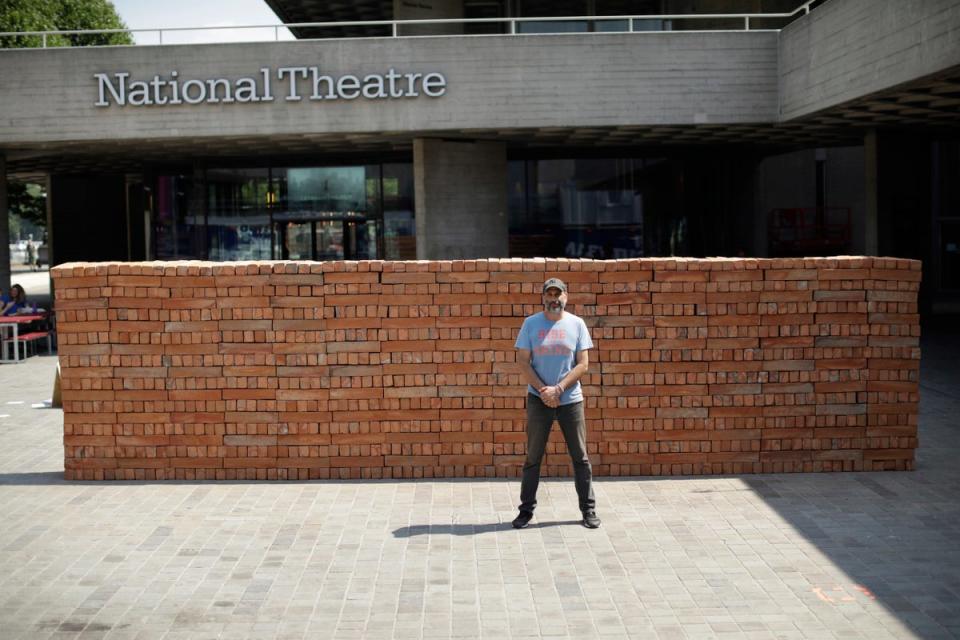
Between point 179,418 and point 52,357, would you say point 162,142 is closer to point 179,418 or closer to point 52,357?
point 52,357

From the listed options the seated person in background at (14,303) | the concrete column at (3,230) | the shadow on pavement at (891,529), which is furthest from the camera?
the concrete column at (3,230)

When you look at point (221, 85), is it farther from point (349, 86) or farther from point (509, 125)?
point (509, 125)

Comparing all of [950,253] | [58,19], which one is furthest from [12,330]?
[950,253]

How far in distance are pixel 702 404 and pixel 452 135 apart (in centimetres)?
1435

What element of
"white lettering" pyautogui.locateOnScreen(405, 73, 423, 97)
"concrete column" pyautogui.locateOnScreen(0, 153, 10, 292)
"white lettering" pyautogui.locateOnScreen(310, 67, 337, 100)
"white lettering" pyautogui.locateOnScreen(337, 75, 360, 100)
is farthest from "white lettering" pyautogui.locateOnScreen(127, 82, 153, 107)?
"white lettering" pyautogui.locateOnScreen(405, 73, 423, 97)

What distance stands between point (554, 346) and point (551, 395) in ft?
1.28

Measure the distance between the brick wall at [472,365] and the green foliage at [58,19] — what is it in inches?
1221

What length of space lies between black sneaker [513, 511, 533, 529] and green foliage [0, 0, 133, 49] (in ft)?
111

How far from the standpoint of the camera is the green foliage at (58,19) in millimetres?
39062

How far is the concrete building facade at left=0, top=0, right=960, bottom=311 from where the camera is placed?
21.1 metres

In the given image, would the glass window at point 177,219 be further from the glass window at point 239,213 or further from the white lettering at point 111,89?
the white lettering at point 111,89

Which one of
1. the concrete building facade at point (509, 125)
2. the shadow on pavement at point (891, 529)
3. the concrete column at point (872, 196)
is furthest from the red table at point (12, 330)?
the concrete column at point (872, 196)

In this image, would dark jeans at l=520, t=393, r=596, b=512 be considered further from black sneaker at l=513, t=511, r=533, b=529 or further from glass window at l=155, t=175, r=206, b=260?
glass window at l=155, t=175, r=206, b=260

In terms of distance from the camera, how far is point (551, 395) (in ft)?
26.0
